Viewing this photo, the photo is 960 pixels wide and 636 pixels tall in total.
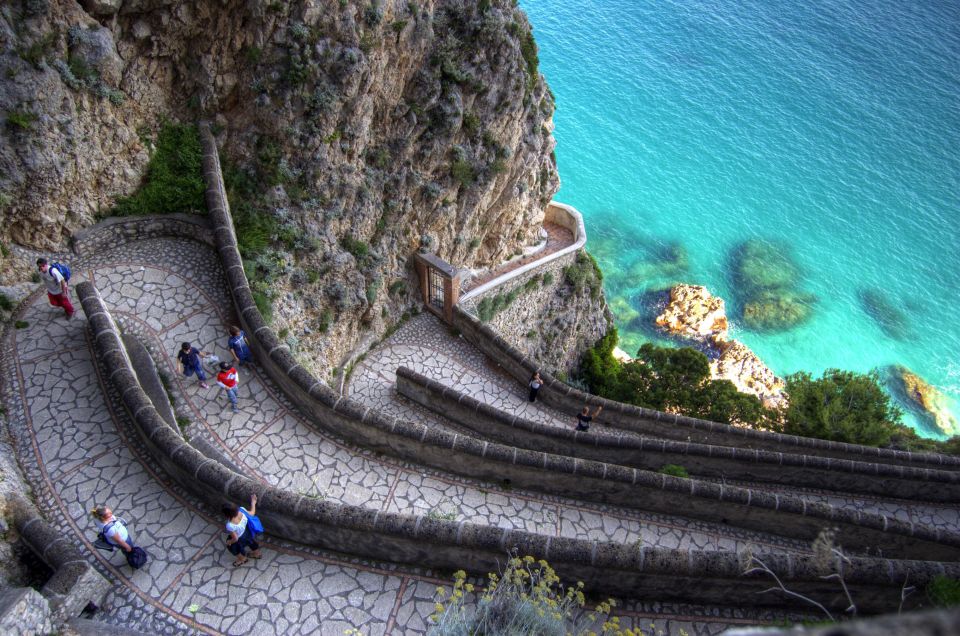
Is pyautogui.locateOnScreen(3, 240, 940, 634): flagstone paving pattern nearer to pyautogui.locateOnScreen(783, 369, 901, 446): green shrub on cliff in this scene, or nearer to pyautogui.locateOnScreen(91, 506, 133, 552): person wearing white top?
pyautogui.locateOnScreen(91, 506, 133, 552): person wearing white top

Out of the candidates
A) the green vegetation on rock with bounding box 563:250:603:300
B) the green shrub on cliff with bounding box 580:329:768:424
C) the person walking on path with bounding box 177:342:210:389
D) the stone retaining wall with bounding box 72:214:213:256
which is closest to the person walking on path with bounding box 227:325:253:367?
the person walking on path with bounding box 177:342:210:389

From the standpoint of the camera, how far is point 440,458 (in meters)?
10.4

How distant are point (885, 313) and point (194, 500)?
144ft

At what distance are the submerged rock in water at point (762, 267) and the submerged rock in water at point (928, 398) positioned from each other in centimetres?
889

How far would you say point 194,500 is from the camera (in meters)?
8.76

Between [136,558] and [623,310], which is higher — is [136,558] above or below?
above

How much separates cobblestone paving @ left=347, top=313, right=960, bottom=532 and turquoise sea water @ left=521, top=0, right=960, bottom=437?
2109 cm

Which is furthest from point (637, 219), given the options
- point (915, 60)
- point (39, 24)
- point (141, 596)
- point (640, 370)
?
point (141, 596)

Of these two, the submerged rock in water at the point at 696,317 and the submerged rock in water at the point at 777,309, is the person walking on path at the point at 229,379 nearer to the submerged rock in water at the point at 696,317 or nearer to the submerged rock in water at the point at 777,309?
the submerged rock in water at the point at 696,317

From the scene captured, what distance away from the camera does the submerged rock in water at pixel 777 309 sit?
37062 mm

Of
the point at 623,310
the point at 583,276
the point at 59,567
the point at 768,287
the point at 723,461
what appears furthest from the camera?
the point at 768,287

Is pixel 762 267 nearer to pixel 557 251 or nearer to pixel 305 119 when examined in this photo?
pixel 557 251

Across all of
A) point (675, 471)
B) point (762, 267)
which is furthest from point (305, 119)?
point (762, 267)

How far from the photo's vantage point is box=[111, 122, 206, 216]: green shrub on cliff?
1323 cm
